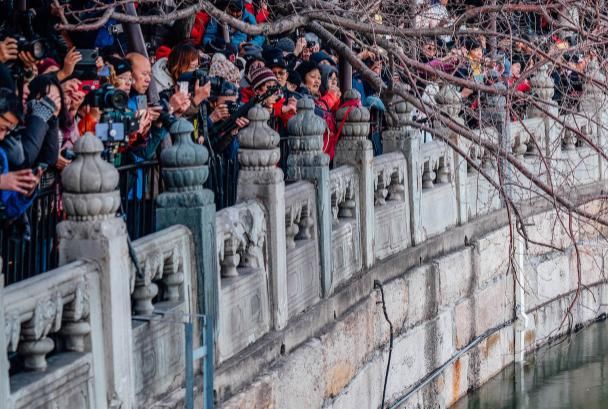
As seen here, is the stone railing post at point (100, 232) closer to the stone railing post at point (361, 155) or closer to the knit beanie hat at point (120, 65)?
the knit beanie hat at point (120, 65)

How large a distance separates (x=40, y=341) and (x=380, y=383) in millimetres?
5231

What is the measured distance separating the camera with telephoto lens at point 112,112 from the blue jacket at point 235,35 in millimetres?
3204

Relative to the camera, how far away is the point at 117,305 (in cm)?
682

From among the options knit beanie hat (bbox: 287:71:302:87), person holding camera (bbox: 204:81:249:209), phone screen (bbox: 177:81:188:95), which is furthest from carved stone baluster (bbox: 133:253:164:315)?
knit beanie hat (bbox: 287:71:302:87)

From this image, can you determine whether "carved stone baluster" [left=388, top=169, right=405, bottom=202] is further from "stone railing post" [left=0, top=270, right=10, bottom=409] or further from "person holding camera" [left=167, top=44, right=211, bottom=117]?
"stone railing post" [left=0, top=270, right=10, bottom=409]

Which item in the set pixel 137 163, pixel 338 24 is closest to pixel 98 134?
pixel 137 163

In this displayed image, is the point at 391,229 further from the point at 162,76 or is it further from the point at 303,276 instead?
the point at 162,76

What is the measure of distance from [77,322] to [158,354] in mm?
935

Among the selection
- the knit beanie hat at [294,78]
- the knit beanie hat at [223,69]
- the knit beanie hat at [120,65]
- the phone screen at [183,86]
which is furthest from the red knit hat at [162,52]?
the knit beanie hat at [120,65]

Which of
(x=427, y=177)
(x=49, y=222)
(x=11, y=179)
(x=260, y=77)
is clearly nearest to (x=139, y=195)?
Answer: (x=49, y=222)

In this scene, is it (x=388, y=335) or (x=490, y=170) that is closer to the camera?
(x=388, y=335)

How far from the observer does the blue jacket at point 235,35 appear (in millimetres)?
11851

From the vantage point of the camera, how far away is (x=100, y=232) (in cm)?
670

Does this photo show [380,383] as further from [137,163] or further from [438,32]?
[137,163]
